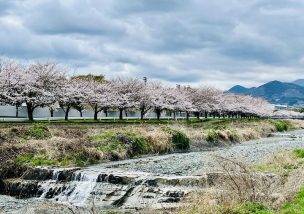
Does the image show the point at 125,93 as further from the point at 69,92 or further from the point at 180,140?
the point at 180,140

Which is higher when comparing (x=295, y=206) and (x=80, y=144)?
(x=80, y=144)

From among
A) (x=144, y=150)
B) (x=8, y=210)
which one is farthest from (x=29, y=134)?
(x=8, y=210)

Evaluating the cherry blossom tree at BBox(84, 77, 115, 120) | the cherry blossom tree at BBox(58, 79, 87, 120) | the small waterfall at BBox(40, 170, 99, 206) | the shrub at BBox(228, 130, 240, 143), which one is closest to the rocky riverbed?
the small waterfall at BBox(40, 170, 99, 206)

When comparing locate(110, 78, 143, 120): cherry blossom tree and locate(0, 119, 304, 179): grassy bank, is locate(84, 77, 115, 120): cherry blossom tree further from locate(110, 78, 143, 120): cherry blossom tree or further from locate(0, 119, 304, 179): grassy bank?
locate(0, 119, 304, 179): grassy bank

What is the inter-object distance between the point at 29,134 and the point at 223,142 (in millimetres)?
Answer: 22076

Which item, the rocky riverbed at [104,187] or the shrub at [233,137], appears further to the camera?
the shrub at [233,137]

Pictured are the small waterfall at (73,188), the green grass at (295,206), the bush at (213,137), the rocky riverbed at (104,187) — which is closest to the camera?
the green grass at (295,206)

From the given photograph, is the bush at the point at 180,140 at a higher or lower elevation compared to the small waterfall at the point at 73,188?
higher

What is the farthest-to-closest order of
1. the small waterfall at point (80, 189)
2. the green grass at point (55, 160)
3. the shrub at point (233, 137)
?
1. the shrub at point (233, 137)
2. the green grass at point (55, 160)
3. the small waterfall at point (80, 189)

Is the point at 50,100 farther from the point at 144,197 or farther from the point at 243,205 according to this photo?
the point at 243,205

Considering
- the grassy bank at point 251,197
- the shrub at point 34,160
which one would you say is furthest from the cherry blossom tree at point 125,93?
the grassy bank at point 251,197

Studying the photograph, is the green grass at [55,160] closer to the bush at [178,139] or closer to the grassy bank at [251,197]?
the bush at [178,139]

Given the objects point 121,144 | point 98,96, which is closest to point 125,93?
point 98,96

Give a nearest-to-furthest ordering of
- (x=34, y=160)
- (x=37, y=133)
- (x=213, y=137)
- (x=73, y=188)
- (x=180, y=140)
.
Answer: (x=73, y=188)
(x=34, y=160)
(x=37, y=133)
(x=180, y=140)
(x=213, y=137)
